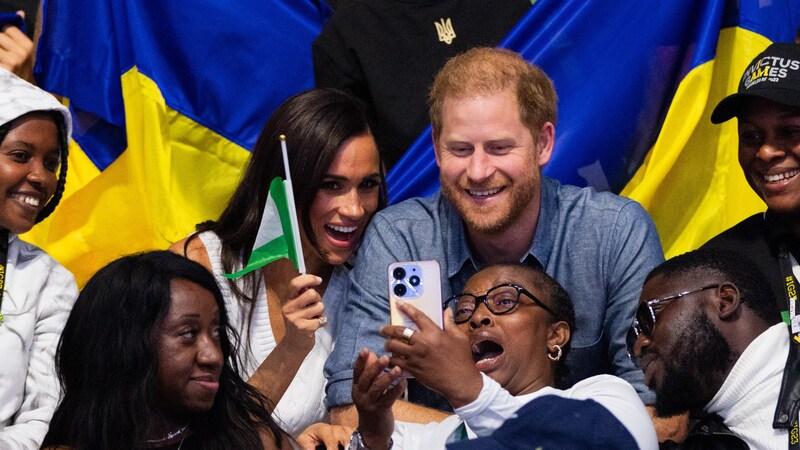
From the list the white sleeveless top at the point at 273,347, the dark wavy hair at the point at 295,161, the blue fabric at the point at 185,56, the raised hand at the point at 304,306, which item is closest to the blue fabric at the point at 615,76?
the dark wavy hair at the point at 295,161

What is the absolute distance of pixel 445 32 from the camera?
5129mm

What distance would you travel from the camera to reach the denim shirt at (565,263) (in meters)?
4.12

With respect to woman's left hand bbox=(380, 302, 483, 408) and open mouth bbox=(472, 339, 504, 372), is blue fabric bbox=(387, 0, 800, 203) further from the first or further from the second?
woman's left hand bbox=(380, 302, 483, 408)

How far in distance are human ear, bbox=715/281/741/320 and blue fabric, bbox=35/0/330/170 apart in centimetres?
263

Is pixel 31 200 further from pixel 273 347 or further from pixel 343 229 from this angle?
pixel 343 229

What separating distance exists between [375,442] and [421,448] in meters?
0.17

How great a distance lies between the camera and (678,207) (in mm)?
5051

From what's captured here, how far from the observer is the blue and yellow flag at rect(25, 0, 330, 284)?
5410mm

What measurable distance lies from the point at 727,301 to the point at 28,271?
2.33m

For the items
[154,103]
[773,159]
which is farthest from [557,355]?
[154,103]

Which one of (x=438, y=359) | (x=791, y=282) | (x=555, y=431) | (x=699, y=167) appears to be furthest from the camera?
(x=699, y=167)

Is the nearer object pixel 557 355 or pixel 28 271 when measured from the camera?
pixel 557 355

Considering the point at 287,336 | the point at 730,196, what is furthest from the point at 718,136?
the point at 287,336

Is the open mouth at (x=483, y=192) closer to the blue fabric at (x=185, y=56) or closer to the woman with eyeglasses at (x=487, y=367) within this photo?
the woman with eyeglasses at (x=487, y=367)
